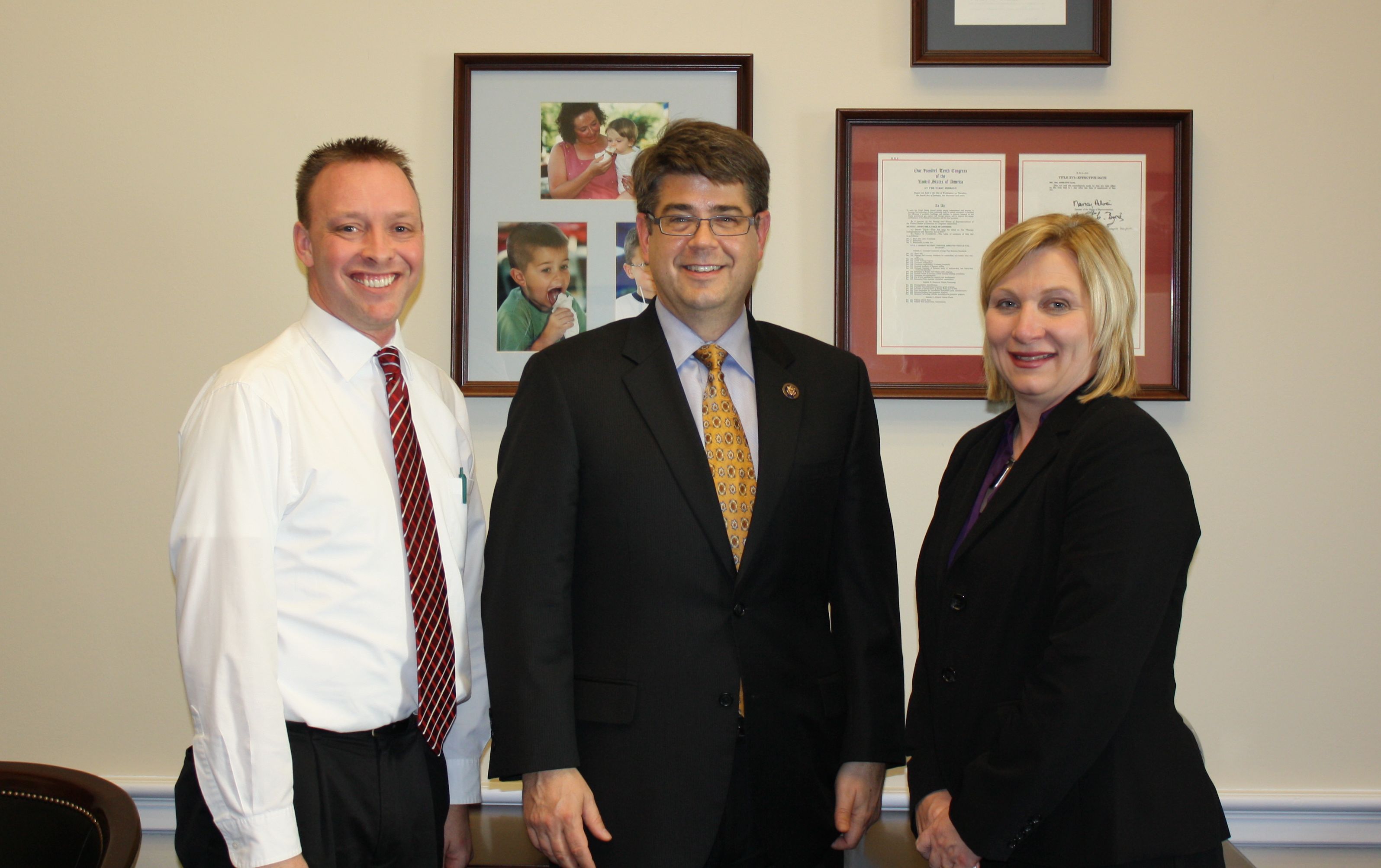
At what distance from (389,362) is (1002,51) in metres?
1.56

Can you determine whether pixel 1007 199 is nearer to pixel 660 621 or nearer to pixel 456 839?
pixel 660 621

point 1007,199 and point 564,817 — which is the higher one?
point 1007,199

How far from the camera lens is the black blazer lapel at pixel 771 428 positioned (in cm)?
161

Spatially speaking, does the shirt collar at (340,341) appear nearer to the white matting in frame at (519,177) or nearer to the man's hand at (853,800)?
the white matting in frame at (519,177)

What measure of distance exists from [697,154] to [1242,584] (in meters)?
1.66

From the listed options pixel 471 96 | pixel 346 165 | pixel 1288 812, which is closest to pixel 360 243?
pixel 346 165

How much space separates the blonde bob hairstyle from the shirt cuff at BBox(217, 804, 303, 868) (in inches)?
52.6

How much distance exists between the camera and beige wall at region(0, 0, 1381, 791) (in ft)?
7.59

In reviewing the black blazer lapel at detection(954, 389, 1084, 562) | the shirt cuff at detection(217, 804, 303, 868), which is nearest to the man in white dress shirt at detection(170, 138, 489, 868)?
the shirt cuff at detection(217, 804, 303, 868)

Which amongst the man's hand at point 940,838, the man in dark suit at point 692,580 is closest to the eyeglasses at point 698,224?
the man in dark suit at point 692,580

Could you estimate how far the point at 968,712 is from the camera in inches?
60.4

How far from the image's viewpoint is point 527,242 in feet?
7.59

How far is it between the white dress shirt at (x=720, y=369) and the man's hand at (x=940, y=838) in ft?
2.05

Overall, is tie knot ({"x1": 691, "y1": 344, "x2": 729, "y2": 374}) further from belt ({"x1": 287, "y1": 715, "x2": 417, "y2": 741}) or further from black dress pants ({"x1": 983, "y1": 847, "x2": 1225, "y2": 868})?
black dress pants ({"x1": 983, "y1": 847, "x2": 1225, "y2": 868})
